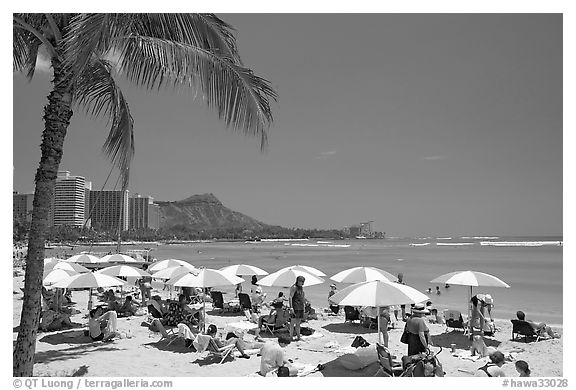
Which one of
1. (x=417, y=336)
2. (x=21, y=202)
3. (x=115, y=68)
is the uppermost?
(x=115, y=68)

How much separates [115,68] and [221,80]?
213 centimetres

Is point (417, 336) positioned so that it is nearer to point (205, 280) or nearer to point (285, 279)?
point (205, 280)

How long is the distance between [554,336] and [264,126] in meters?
8.48

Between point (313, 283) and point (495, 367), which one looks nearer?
point (495, 367)

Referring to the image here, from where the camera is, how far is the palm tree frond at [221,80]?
6.20 m

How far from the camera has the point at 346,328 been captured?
11.8 meters

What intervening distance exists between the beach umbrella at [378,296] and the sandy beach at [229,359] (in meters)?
0.91

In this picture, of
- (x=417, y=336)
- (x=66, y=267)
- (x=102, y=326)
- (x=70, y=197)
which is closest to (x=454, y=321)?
(x=417, y=336)

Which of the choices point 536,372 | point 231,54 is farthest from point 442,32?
point 536,372

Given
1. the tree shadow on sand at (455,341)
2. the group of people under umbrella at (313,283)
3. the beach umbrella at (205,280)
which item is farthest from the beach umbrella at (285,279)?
the tree shadow on sand at (455,341)

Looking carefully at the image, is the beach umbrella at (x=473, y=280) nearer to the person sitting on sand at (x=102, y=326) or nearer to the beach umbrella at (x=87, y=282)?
the person sitting on sand at (x=102, y=326)

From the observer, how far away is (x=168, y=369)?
25.3 ft
